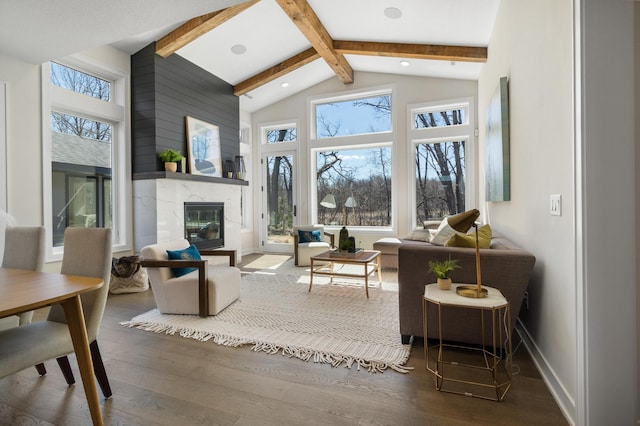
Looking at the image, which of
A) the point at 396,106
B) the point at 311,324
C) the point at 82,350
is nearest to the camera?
the point at 82,350

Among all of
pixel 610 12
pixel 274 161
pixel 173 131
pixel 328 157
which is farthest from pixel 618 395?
pixel 274 161

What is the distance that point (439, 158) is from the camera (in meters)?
6.07

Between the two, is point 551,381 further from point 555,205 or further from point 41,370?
point 41,370

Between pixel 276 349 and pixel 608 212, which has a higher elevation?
pixel 608 212

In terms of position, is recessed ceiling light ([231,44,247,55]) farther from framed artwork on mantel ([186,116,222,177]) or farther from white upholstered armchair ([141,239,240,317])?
white upholstered armchair ([141,239,240,317])

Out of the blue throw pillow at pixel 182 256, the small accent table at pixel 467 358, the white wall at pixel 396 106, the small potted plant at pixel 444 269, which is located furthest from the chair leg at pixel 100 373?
the white wall at pixel 396 106

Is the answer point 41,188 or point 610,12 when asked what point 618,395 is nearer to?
point 610,12

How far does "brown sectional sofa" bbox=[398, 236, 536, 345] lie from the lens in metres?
2.12

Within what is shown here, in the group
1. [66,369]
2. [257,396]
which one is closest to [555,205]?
[257,396]

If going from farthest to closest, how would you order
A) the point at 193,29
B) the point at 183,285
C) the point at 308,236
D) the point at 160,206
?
the point at 308,236 → the point at 160,206 → the point at 193,29 → the point at 183,285

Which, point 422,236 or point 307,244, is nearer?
point 422,236

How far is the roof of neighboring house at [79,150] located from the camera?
3.96 meters

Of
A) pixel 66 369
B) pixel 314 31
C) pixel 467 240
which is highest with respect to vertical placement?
pixel 314 31

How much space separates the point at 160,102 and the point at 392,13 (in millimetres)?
3411
